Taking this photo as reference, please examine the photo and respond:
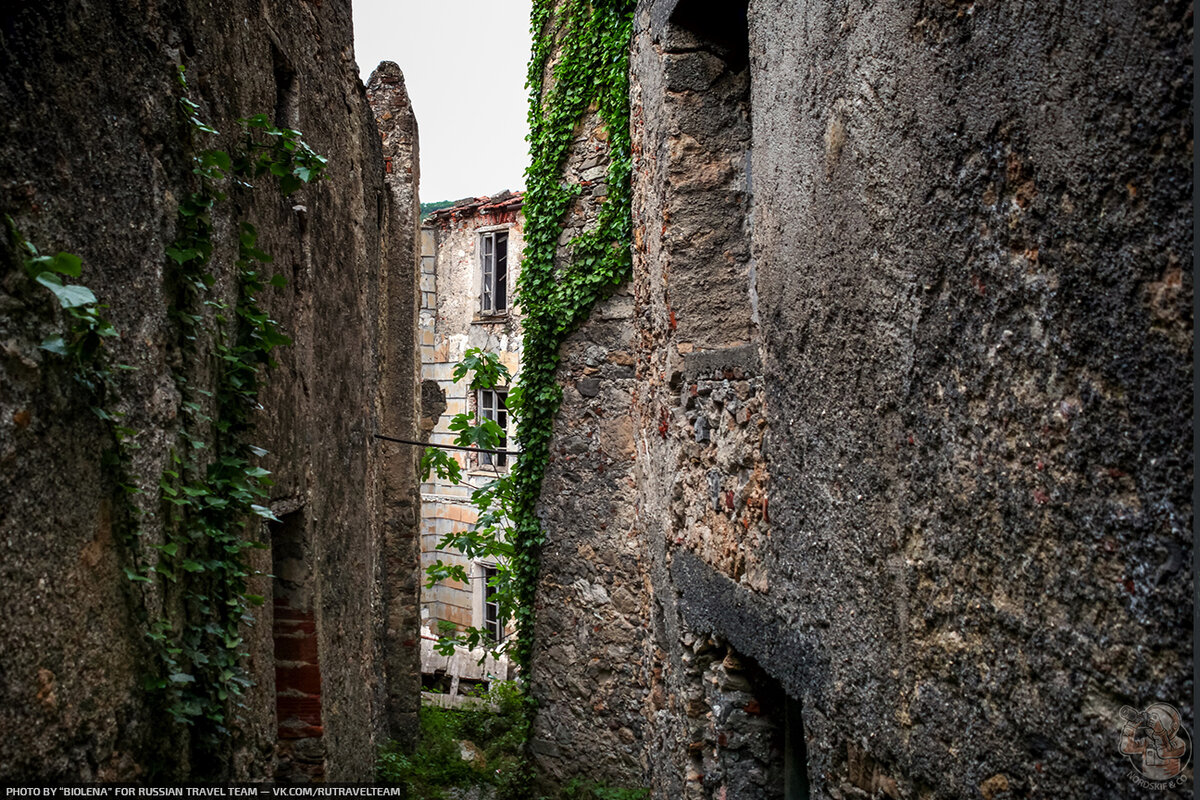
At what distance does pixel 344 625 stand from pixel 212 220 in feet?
9.23

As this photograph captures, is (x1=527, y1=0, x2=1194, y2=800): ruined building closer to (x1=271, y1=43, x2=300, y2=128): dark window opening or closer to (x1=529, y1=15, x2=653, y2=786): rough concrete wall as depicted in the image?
(x1=271, y1=43, x2=300, y2=128): dark window opening

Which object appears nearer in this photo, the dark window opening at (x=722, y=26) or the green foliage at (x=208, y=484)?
the green foliage at (x=208, y=484)

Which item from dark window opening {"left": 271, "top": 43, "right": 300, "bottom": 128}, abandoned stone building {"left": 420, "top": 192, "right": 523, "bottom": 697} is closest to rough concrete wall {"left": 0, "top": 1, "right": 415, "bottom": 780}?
dark window opening {"left": 271, "top": 43, "right": 300, "bottom": 128}

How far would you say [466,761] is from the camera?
7.80 m

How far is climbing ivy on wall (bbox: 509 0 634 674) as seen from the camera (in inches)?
239

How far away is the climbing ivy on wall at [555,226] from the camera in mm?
6066

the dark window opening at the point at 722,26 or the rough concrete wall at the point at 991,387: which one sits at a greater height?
the dark window opening at the point at 722,26

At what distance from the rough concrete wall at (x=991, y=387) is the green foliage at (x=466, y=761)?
18.6ft

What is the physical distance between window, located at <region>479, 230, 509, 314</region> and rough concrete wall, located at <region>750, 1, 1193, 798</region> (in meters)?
12.8

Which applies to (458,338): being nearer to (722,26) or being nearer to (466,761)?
(466,761)

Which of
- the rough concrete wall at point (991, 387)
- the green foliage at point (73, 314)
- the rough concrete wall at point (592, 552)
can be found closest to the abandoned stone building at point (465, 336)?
the rough concrete wall at point (592, 552)

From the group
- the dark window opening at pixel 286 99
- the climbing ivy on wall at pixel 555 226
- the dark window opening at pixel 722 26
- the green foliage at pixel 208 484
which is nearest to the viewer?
the green foliage at pixel 208 484

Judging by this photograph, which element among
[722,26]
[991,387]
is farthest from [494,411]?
[991,387]

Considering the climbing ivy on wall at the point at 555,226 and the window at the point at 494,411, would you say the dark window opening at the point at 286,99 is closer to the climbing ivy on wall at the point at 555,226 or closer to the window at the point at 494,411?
the climbing ivy on wall at the point at 555,226
